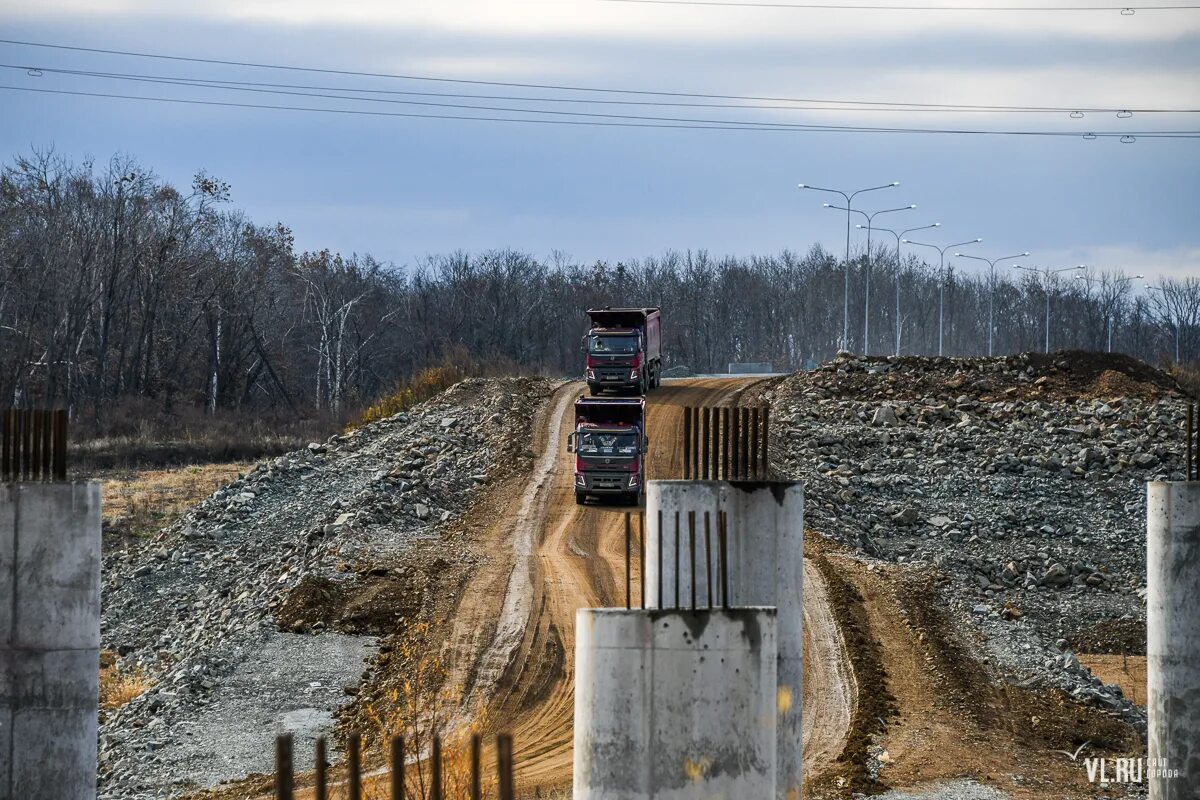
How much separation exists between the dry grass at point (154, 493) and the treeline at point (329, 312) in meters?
14.3

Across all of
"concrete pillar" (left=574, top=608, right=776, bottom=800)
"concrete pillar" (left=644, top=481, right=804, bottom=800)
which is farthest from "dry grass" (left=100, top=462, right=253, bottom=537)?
"concrete pillar" (left=574, top=608, right=776, bottom=800)

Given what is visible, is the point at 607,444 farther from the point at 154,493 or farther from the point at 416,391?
the point at 416,391

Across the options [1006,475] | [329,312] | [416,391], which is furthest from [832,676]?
[329,312]

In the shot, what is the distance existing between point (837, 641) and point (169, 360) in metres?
69.8

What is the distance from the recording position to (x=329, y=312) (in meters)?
106

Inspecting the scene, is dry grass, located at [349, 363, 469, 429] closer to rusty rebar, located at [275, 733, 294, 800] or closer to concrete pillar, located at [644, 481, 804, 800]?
concrete pillar, located at [644, 481, 804, 800]

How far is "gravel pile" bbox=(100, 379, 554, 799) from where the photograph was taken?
22578 mm

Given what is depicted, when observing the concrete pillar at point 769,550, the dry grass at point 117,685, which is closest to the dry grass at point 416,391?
the dry grass at point 117,685

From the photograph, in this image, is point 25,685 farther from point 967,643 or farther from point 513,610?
point 967,643

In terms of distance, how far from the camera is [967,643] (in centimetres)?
2833

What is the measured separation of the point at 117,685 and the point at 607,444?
46.9ft

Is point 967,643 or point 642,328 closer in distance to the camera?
point 967,643

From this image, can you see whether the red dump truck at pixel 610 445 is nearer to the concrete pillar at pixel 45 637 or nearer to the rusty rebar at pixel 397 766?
the concrete pillar at pixel 45 637

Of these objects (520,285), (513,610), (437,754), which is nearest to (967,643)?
(513,610)
